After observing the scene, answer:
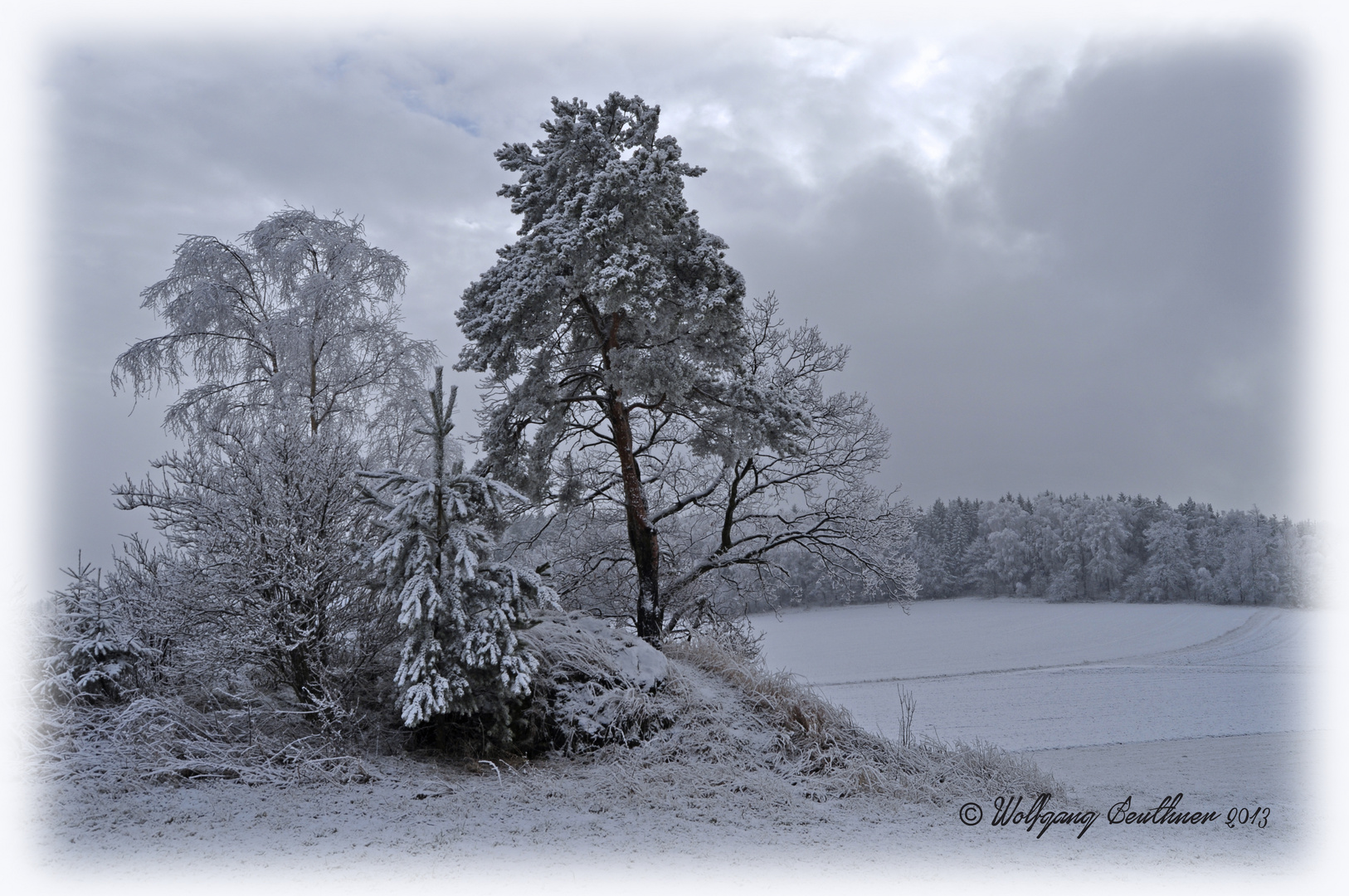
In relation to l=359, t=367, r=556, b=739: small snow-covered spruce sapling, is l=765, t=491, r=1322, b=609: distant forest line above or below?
below

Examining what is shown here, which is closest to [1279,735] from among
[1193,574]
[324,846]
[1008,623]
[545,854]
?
[545,854]

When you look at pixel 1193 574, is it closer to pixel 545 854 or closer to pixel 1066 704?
pixel 1066 704

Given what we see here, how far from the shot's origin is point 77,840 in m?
5.08

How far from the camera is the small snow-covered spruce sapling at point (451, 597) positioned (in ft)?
22.7

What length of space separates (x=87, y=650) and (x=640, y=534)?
7.01 meters

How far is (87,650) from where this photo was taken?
25.2 ft

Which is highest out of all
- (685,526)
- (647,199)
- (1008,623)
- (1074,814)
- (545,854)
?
(647,199)

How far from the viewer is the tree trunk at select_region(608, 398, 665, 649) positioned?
38.1 ft

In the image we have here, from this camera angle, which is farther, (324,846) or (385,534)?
(385,534)

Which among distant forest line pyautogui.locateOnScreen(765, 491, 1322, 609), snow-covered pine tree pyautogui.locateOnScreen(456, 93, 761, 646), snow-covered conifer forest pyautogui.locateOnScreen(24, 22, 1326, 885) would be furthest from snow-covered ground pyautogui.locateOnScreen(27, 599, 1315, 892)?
distant forest line pyautogui.locateOnScreen(765, 491, 1322, 609)

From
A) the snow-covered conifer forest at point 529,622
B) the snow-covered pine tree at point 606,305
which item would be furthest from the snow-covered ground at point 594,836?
the snow-covered pine tree at point 606,305

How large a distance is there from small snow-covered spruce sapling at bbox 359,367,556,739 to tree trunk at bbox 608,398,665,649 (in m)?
3.97

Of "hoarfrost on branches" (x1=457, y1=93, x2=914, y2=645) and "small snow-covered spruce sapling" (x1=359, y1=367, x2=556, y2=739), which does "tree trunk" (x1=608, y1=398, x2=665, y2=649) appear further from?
"small snow-covered spruce sapling" (x1=359, y1=367, x2=556, y2=739)

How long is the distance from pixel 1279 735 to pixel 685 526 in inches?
571
